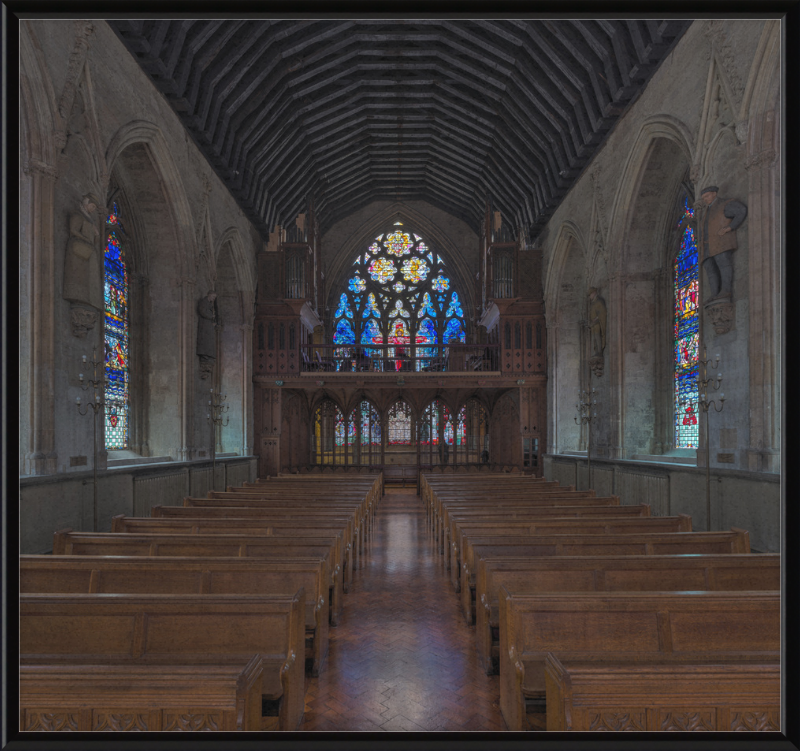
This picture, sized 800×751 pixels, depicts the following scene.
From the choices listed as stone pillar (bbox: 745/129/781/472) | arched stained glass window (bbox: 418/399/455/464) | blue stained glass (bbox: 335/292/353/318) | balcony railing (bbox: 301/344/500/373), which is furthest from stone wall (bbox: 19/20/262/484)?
stone pillar (bbox: 745/129/781/472)

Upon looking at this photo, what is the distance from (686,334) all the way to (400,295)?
12.7 metres

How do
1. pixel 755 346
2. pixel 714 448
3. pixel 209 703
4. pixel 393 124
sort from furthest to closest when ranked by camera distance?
1. pixel 393 124
2. pixel 714 448
3. pixel 755 346
4. pixel 209 703

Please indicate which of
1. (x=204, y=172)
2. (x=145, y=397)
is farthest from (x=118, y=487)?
(x=204, y=172)

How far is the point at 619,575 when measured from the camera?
3549mm

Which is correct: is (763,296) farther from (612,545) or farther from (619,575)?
(619,575)

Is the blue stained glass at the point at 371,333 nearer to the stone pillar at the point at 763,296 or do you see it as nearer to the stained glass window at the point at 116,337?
the stained glass window at the point at 116,337

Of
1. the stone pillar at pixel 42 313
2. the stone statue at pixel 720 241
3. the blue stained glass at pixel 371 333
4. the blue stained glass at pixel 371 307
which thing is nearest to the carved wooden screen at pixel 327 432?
the blue stained glass at pixel 371 333

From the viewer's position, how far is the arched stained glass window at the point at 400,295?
22.1 m

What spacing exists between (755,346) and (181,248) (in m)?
9.75

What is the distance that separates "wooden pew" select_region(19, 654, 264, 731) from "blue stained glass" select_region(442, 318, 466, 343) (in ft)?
67.2

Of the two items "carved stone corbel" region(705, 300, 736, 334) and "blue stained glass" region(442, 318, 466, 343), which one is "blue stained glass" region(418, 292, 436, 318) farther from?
"carved stone corbel" region(705, 300, 736, 334)

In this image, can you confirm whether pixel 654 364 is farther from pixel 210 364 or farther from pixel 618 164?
pixel 210 364

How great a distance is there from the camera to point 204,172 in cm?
1210

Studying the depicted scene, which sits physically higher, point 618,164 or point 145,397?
point 618,164
